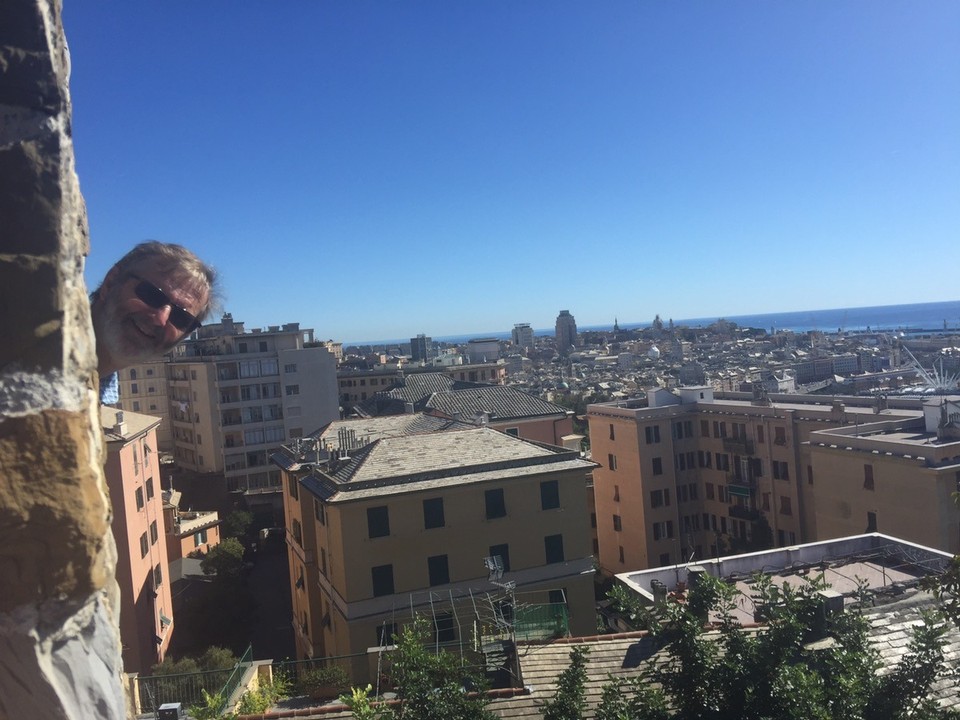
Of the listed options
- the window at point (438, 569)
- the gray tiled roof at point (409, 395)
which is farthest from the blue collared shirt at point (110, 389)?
the gray tiled roof at point (409, 395)

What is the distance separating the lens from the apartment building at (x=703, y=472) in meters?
34.7

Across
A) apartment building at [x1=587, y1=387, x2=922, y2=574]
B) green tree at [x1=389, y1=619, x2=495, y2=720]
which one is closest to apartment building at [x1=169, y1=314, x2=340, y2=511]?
apartment building at [x1=587, y1=387, x2=922, y2=574]

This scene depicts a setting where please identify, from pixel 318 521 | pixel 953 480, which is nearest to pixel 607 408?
pixel 953 480

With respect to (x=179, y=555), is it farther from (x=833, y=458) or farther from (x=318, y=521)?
(x=833, y=458)

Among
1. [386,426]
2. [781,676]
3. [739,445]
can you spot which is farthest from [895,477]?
[781,676]

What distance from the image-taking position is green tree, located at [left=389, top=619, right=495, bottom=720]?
→ 7.70m

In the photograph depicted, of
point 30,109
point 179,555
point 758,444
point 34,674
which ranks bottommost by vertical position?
point 179,555

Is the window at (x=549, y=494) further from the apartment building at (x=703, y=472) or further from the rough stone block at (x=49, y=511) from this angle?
the rough stone block at (x=49, y=511)

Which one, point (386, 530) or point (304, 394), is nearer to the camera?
point (386, 530)

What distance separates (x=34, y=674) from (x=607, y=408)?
1540 inches

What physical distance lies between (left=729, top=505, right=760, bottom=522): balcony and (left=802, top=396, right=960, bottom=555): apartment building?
6985 mm

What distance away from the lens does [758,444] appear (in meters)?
36.2

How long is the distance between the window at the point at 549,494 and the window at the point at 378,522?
15.2 ft

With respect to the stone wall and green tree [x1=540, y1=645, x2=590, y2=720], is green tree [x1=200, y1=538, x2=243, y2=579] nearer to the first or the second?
green tree [x1=540, y1=645, x2=590, y2=720]
